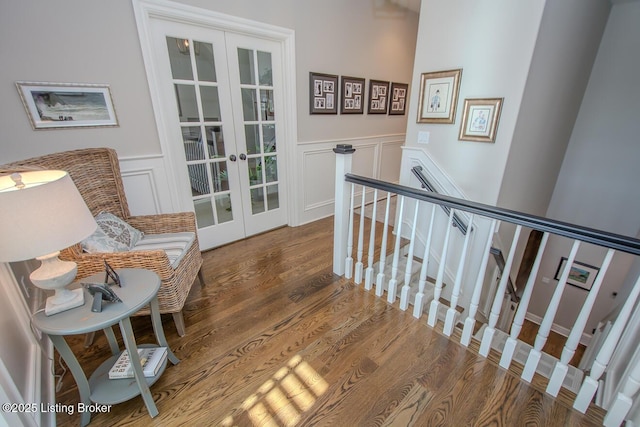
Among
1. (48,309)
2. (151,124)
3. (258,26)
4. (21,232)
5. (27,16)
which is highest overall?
(258,26)

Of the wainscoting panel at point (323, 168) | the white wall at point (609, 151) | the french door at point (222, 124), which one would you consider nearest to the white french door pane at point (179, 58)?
the french door at point (222, 124)

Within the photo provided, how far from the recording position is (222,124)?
103 inches

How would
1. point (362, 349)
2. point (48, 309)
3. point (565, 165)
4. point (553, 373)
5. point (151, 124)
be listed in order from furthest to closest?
point (565, 165)
point (151, 124)
point (362, 349)
point (553, 373)
point (48, 309)

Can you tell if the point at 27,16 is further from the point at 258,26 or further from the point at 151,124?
the point at 258,26

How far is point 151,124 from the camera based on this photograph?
2.24m

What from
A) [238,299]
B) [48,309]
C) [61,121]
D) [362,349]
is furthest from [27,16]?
[362,349]

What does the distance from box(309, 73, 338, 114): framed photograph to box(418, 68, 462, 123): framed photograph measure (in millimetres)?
1053

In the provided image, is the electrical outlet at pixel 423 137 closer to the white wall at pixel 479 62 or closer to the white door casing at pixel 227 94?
the white wall at pixel 479 62

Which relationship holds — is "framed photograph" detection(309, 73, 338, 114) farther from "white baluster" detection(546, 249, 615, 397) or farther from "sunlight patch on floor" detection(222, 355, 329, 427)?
"white baluster" detection(546, 249, 615, 397)

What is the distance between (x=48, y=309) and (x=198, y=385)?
0.77 meters

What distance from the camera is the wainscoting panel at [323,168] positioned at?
11.0 ft

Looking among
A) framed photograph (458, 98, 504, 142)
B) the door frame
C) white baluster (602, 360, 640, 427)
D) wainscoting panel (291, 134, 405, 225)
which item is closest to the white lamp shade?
the door frame

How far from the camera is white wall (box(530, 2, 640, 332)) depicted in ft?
10.5

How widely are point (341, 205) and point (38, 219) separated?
1.64m
